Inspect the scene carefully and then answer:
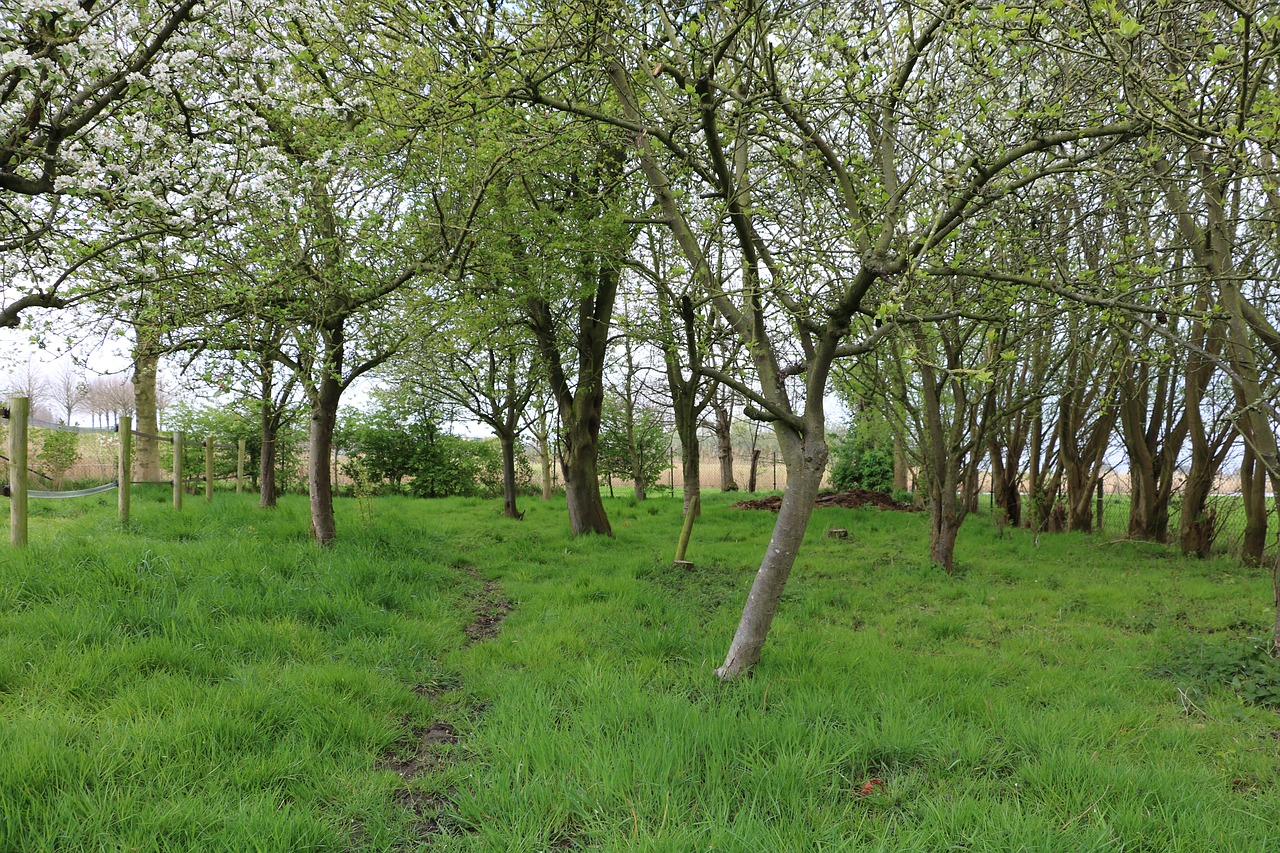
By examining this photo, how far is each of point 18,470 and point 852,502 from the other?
47.4 ft

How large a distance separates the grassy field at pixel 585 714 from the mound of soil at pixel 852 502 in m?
7.80

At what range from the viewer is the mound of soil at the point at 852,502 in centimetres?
1502

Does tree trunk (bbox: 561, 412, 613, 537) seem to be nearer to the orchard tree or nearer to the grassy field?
the grassy field

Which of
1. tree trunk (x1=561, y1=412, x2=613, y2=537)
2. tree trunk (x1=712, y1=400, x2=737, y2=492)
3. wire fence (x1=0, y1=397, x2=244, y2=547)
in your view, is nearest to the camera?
tree trunk (x1=561, y1=412, x2=613, y2=537)

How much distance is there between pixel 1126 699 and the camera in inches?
169

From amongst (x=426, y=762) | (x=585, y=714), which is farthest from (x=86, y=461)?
(x=585, y=714)

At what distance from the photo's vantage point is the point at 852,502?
15.4m

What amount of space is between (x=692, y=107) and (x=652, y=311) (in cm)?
343

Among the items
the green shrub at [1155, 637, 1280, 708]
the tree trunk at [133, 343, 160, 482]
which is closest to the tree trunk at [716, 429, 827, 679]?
the green shrub at [1155, 637, 1280, 708]

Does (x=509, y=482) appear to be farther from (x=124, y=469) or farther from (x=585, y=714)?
(x=585, y=714)

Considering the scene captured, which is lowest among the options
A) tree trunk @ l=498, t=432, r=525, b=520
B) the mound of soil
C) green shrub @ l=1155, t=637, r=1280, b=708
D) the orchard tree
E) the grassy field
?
green shrub @ l=1155, t=637, r=1280, b=708

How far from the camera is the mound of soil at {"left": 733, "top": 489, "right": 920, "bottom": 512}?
49.3 ft

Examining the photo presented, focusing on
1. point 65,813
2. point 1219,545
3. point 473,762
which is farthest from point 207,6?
point 1219,545

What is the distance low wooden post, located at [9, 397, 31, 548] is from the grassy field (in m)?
0.34
